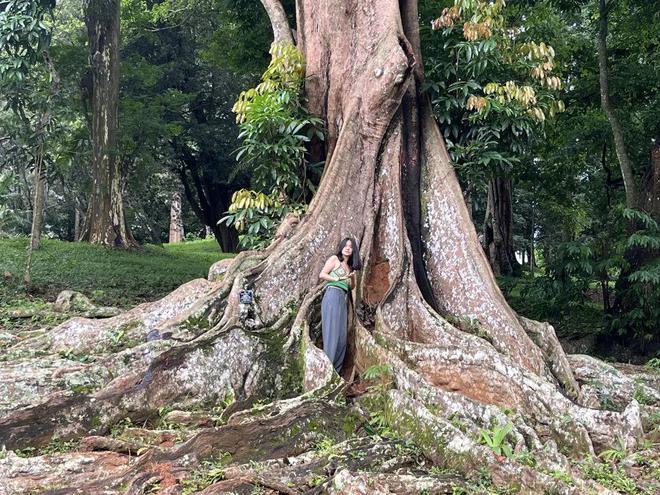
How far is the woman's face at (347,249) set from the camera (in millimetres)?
6965

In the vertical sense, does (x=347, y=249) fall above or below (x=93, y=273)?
above

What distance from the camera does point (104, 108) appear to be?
18422mm

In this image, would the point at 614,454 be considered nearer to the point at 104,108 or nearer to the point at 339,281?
the point at 339,281

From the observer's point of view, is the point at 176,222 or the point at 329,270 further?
the point at 176,222

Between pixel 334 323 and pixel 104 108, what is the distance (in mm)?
13966

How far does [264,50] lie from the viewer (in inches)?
555

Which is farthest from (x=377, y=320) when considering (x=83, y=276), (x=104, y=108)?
(x=104, y=108)

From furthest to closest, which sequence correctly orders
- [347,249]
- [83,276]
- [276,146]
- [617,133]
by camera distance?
1. [83,276]
2. [617,133]
3. [276,146]
4. [347,249]

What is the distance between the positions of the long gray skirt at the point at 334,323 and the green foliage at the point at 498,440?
190 cm

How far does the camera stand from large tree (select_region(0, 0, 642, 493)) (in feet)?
17.9

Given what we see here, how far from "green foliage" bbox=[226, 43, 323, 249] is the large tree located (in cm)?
Answer: 29

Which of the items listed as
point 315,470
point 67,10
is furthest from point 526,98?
point 67,10

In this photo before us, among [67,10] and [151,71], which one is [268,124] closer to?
[151,71]

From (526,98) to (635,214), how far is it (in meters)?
2.86
